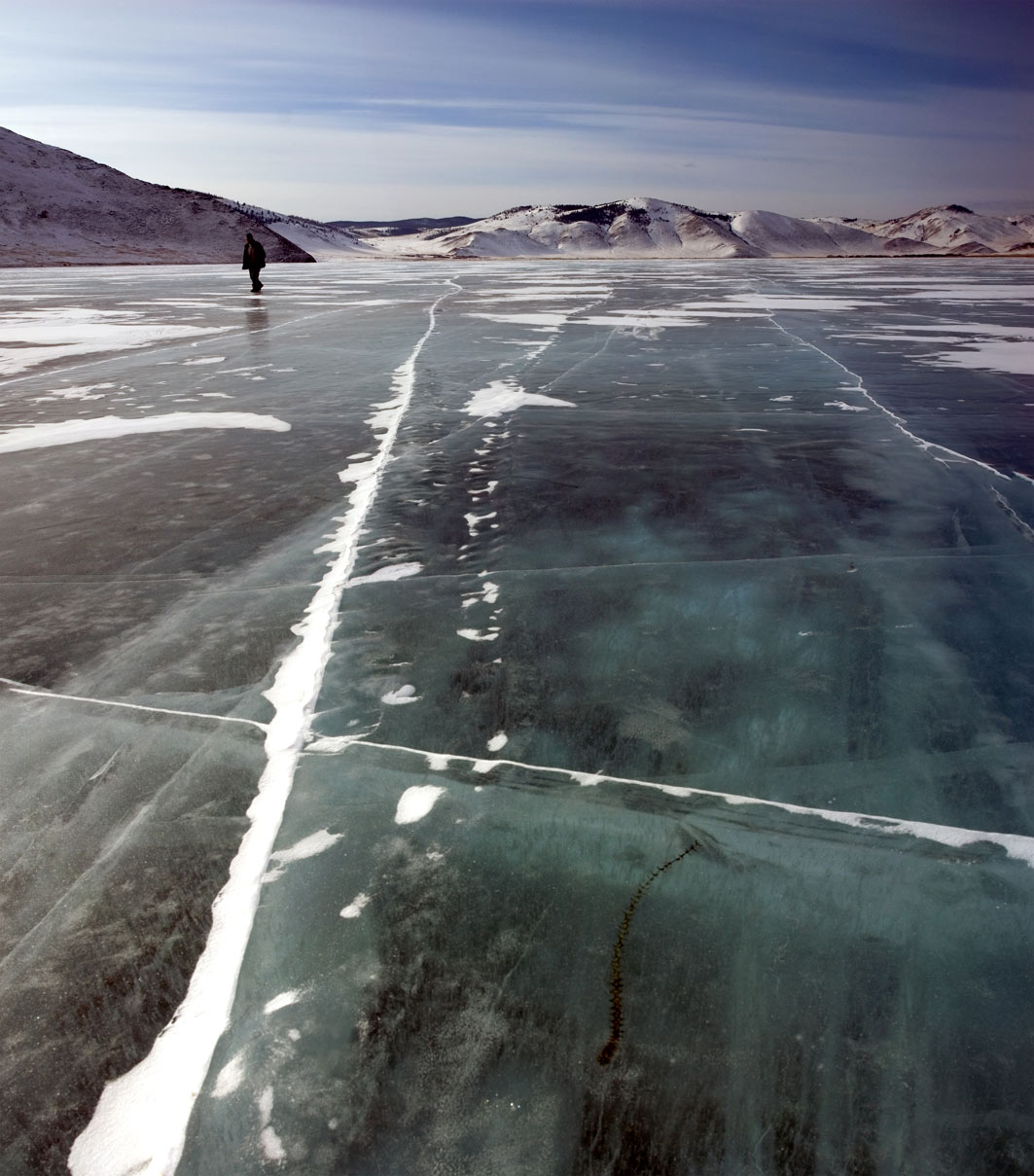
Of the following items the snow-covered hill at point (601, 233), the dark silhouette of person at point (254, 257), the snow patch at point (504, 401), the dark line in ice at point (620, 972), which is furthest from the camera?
the snow-covered hill at point (601, 233)

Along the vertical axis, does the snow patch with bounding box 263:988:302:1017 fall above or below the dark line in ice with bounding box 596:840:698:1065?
below

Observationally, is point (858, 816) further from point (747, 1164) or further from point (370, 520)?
point (370, 520)

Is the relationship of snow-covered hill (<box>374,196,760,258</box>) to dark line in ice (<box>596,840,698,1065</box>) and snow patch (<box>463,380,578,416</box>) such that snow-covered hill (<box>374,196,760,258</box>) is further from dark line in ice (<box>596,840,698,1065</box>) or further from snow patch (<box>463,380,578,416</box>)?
dark line in ice (<box>596,840,698,1065</box>)

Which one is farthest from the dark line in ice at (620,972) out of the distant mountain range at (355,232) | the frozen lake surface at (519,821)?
the distant mountain range at (355,232)

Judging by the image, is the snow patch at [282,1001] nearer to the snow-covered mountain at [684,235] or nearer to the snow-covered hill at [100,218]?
the snow-covered hill at [100,218]

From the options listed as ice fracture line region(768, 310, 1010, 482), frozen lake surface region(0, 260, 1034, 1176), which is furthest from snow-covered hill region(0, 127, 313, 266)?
frozen lake surface region(0, 260, 1034, 1176)

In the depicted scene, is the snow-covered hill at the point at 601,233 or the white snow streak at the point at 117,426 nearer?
the white snow streak at the point at 117,426

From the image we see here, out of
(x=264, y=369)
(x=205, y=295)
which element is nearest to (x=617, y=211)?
(x=205, y=295)

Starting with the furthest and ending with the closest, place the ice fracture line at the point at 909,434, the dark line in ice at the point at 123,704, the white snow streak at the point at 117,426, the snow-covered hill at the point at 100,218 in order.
→ the snow-covered hill at the point at 100,218 < the white snow streak at the point at 117,426 < the ice fracture line at the point at 909,434 < the dark line in ice at the point at 123,704
